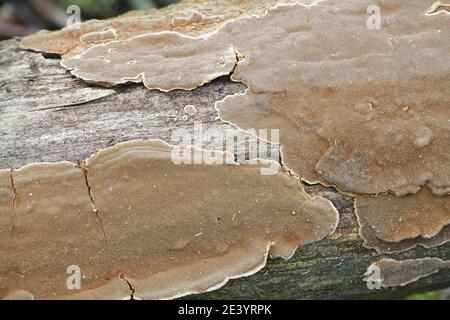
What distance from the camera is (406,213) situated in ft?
7.06

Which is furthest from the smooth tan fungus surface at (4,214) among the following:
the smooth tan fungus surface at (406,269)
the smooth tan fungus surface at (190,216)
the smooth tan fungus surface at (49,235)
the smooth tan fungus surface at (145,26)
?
the smooth tan fungus surface at (406,269)

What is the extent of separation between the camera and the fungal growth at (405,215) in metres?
2.14

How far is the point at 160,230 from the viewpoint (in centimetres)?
214

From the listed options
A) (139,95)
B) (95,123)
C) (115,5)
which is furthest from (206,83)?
(115,5)

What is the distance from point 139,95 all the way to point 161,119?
171 mm

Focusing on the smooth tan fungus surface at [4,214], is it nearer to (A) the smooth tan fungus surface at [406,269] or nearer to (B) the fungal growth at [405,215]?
(B) the fungal growth at [405,215]

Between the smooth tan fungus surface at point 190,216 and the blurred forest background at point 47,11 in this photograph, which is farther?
the blurred forest background at point 47,11

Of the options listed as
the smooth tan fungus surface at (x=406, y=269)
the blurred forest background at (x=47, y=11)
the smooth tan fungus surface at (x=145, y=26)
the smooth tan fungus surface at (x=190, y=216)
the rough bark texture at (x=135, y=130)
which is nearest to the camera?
the smooth tan fungus surface at (x=190, y=216)

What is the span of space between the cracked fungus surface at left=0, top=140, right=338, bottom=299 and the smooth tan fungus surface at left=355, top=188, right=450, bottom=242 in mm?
160

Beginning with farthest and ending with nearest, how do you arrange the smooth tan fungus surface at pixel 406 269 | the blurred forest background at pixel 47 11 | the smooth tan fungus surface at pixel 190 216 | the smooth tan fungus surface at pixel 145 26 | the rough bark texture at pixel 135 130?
the blurred forest background at pixel 47 11 → the smooth tan fungus surface at pixel 145 26 → the smooth tan fungus surface at pixel 406 269 → the rough bark texture at pixel 135 130 → the smooth tan fungus surface at pixel 190 216

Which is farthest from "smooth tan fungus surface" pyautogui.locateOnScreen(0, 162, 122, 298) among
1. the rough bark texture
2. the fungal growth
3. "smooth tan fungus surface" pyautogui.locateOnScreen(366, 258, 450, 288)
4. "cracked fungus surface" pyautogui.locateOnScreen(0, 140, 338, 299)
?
"smooth tan fungus surface" pyautogui.locateOnScreen(366, 258, 450, 288)

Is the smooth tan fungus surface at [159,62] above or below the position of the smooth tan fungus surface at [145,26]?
below

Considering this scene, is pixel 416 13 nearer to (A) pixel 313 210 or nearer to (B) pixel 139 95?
(A) pixel 313 210
